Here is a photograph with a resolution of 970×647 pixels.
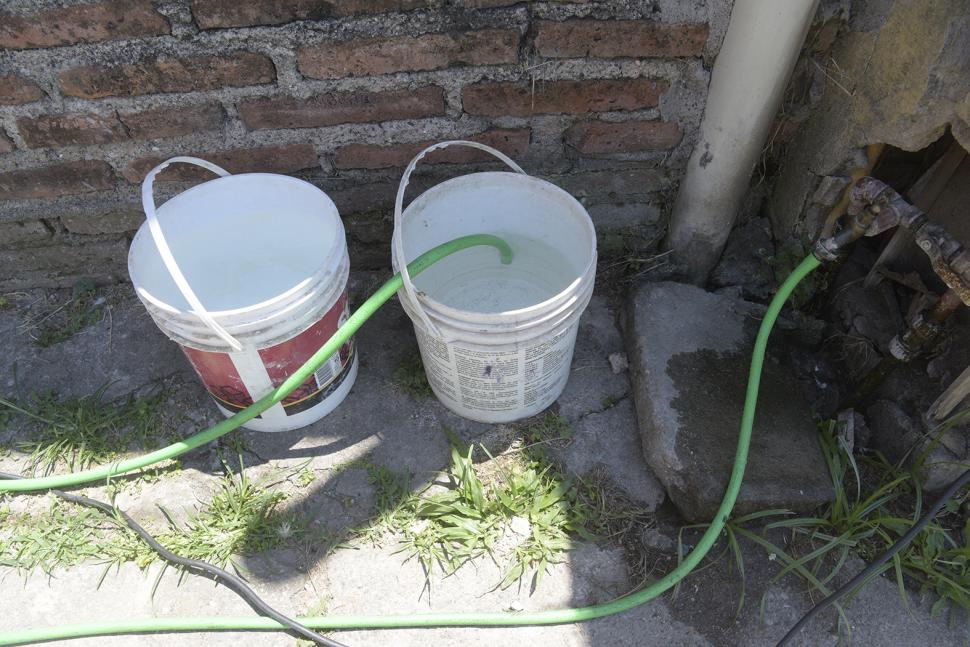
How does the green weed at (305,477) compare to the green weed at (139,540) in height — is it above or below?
above

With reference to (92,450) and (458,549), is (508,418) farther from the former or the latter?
(92,450)

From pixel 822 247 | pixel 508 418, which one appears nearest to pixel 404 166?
pixel 508 418

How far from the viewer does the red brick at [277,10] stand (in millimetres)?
1312

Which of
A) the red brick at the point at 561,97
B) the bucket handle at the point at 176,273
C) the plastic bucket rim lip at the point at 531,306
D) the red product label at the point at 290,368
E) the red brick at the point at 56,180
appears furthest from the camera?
the red brick at the point at 56,180

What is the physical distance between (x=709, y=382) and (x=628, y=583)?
47 centimetres

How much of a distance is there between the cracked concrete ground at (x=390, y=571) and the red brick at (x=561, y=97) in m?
0.58

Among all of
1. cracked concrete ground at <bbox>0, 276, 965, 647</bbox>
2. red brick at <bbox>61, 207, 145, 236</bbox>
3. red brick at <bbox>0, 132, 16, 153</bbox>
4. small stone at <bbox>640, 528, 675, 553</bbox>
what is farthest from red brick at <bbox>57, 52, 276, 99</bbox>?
small stone at <bbox>640, 528, 675, 553</bbox>

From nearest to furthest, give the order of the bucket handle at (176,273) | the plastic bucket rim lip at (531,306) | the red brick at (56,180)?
the bucket handle at (176,273) → the plastic bucket rim lip at (531,306) → the red brick at (56,180)

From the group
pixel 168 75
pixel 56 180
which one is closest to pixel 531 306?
pixel 168 75

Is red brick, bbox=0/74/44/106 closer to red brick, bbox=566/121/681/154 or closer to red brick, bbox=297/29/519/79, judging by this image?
red brick, bbox=297/29/519/79

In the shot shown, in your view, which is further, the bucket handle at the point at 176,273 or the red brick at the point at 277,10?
the red brick at the point at 277,10

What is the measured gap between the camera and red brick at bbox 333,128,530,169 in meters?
1.56

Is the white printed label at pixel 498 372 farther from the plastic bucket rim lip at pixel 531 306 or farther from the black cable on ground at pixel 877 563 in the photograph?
the black cable on ground at pixel 877 563

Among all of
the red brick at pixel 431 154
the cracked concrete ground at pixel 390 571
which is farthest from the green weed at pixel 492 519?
the red brick at pixel 431 154
